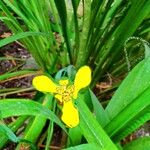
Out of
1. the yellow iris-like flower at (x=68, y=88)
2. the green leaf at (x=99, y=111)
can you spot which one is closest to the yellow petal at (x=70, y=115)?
the yellow iris-like flower at (x=68, y=88)

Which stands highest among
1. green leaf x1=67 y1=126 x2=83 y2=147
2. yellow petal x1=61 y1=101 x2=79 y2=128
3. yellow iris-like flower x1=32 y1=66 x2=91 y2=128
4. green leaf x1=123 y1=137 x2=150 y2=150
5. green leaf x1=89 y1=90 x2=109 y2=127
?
yellow iris-like flower x1=32 y1=66 x2=91 y2=128

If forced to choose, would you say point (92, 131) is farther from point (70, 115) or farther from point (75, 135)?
point (75, 135)

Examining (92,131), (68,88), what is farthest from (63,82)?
(92,131)

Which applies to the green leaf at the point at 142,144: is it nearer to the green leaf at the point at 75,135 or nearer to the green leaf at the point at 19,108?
the green leaf at the point at 75,135

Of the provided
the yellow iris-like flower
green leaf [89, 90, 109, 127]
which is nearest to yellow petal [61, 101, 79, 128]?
the yellow iris-like flower

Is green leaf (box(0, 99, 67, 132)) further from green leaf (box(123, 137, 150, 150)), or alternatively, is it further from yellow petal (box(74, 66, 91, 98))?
green leaf (box(123, 137, 150, 150))

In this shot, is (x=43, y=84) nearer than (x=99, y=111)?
Yes

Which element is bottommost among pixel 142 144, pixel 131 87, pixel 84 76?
pixel 142 144
